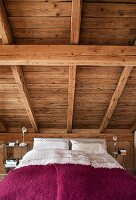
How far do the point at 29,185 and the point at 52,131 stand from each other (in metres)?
2.32

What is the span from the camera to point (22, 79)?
10.6ft

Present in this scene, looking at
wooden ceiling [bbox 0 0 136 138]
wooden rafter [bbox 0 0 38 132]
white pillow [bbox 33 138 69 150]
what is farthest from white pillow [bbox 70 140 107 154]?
wooden rafter [bbox 0 0 38 132]

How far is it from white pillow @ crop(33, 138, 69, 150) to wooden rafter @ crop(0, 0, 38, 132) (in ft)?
1.00

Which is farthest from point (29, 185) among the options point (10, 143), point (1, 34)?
point (10, 143)

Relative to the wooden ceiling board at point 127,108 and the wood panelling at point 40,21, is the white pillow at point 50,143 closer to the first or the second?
the wooden ceiling board at point 127,108

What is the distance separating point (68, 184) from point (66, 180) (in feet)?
0.37

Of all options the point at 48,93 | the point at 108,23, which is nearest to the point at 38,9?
the point at 108,23

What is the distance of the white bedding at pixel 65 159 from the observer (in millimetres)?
3518

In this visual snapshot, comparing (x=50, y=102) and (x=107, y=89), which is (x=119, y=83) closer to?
(x=107, y=89)

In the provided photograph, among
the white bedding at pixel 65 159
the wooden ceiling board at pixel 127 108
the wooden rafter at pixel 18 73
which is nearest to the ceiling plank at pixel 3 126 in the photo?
the wooden rafter at pixel 18 73

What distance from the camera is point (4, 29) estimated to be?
94.1 inches

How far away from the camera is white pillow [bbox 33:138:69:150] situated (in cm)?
443

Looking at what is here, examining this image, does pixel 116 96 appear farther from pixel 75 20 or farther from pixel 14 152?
pixel 14 152

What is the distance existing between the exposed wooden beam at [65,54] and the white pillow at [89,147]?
7.05 ft
